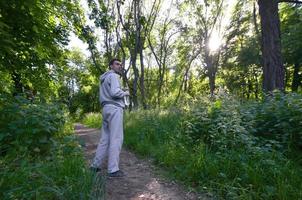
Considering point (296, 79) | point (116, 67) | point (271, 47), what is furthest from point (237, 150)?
point (296, 79)

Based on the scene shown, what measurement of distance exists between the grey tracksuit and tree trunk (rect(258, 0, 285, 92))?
5.14 metres

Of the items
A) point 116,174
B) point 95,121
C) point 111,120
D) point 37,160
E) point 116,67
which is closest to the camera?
point 37,160

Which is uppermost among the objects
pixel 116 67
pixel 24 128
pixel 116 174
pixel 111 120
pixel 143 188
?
pixel 116 67

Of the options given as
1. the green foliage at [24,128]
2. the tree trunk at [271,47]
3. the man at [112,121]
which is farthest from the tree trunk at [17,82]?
the tree trunk at [271,47]

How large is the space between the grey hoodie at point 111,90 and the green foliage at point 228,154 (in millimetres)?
1703

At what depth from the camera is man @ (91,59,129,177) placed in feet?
17.9

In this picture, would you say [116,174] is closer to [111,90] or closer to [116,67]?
[111,90]

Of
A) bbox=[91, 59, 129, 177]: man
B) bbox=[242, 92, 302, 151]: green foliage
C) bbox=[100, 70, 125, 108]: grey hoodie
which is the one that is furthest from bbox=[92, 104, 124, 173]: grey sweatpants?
bbox=[242, 92, 302, 151]: green foliage

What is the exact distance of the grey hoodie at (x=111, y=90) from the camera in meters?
5.52

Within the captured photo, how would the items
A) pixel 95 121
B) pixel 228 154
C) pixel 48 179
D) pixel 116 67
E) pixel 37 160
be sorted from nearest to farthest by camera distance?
pixel 48 179 → pixel 37 160 → pixel 228 154 → pixel 116 67 → pixel 95 121

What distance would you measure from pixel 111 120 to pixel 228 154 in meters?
2.24

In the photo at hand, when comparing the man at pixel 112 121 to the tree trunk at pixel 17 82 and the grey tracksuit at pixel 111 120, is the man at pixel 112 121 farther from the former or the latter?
the tree trunk at pixel 17 82

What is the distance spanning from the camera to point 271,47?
873 cm

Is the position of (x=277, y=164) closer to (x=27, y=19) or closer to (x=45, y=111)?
(x=45, y=111)
